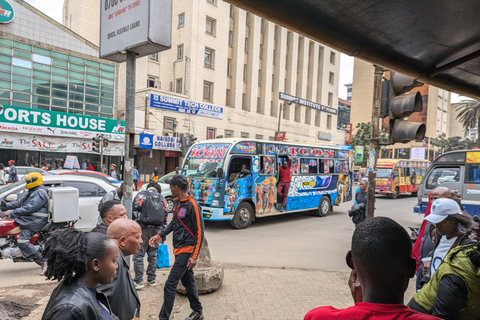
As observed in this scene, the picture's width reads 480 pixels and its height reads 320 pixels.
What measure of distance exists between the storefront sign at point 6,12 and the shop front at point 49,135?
17.3 feet

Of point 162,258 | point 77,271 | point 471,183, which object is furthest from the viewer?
point 471,183

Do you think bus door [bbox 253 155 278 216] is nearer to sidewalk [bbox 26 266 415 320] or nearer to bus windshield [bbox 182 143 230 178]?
bus windshield [bbox 182 143 230 178]

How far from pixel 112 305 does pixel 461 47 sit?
322 cm

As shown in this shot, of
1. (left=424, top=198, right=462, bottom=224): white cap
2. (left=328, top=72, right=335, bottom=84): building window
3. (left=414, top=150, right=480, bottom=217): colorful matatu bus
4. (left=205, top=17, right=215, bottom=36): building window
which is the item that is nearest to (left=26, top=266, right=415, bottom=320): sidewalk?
(left=424, top=198, right=462, bottom=224): white cap

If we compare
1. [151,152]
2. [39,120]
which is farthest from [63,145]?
[151,152]

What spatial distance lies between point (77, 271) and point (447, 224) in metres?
2.85

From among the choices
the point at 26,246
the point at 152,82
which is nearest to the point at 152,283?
the point at 26,246

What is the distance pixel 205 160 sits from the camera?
10.8m

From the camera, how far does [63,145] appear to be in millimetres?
20734

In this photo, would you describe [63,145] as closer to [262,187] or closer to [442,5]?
[262,187]

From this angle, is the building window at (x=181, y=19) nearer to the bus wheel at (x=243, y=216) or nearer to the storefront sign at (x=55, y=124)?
the storefront sign at (x=55, y=124)

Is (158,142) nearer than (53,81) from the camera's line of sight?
No

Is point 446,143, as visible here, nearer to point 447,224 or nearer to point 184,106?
point 184,106

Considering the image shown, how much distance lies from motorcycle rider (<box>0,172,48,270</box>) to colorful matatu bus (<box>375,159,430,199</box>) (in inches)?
804
